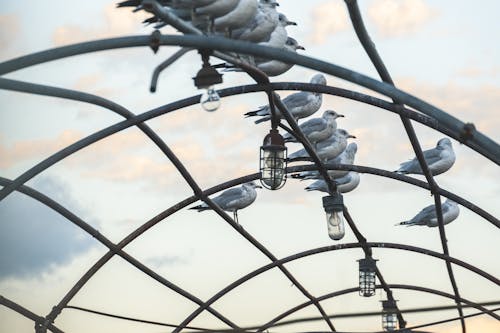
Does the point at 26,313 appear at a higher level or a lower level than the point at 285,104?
lower

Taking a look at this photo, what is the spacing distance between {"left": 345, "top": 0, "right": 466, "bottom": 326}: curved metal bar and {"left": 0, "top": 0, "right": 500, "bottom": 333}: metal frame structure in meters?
0.01

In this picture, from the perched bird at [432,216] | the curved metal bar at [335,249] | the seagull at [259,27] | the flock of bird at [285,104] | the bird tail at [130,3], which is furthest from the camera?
the perched bird at [432,216]

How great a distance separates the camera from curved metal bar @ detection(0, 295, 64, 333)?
19547 mm

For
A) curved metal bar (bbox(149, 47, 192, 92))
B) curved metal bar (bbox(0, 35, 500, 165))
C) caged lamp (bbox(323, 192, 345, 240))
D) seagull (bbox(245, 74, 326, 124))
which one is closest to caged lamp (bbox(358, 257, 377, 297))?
caged lamp (bbox(323, 192, 345, 240))

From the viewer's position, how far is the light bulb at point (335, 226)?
63.3 feet

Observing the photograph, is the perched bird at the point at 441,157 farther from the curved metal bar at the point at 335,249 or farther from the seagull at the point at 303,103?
the seagull at the point at 303,103

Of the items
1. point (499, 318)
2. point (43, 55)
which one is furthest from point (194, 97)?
point (499, 318)

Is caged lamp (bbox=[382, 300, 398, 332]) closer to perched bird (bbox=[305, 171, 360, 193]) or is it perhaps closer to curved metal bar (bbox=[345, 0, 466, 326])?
curved metal bar (bbox=[345, 0, 466, 326])

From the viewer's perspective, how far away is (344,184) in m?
22.6

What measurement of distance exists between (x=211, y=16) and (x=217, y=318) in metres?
10.4

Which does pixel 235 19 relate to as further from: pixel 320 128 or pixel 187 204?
pixel 187 204

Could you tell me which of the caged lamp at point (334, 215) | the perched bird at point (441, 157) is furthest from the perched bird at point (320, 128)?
the perched bird at point (441, 157)


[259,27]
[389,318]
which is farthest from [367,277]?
[259,27]

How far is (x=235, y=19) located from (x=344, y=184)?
8.33 metres
